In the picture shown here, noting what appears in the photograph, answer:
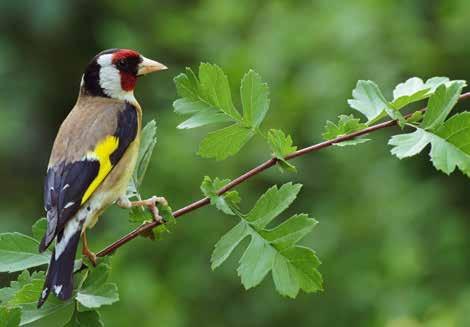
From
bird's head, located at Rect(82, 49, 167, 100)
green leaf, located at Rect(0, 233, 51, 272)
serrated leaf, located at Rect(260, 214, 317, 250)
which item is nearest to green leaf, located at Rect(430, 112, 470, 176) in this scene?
serrated leaf, located at Rect(260, 214, 317, 250)

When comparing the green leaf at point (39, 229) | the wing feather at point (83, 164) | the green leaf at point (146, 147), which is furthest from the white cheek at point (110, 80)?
the green leaf at point (39, 229)

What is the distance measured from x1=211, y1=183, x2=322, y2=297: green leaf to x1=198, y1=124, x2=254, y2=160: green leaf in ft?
0.54

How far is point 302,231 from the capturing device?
2055 millimetres

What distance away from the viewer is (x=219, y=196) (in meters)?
2.11

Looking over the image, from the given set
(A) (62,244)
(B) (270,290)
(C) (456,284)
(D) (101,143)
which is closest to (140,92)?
(B) (270,290)

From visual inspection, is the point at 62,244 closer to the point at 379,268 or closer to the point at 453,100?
the point at 453,100

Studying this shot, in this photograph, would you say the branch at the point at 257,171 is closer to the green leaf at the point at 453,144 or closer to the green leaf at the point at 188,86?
the green leaf at the point at 453,144

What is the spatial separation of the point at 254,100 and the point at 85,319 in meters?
0.62

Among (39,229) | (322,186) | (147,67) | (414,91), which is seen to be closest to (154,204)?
(39,229)

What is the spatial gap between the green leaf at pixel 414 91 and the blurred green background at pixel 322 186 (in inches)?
110

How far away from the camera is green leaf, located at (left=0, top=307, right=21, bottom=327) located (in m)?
1.90

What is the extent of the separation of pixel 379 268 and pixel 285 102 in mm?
1033

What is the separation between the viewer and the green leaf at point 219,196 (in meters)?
2.08

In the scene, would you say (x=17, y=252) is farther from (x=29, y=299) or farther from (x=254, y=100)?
(x=254, y=100)
